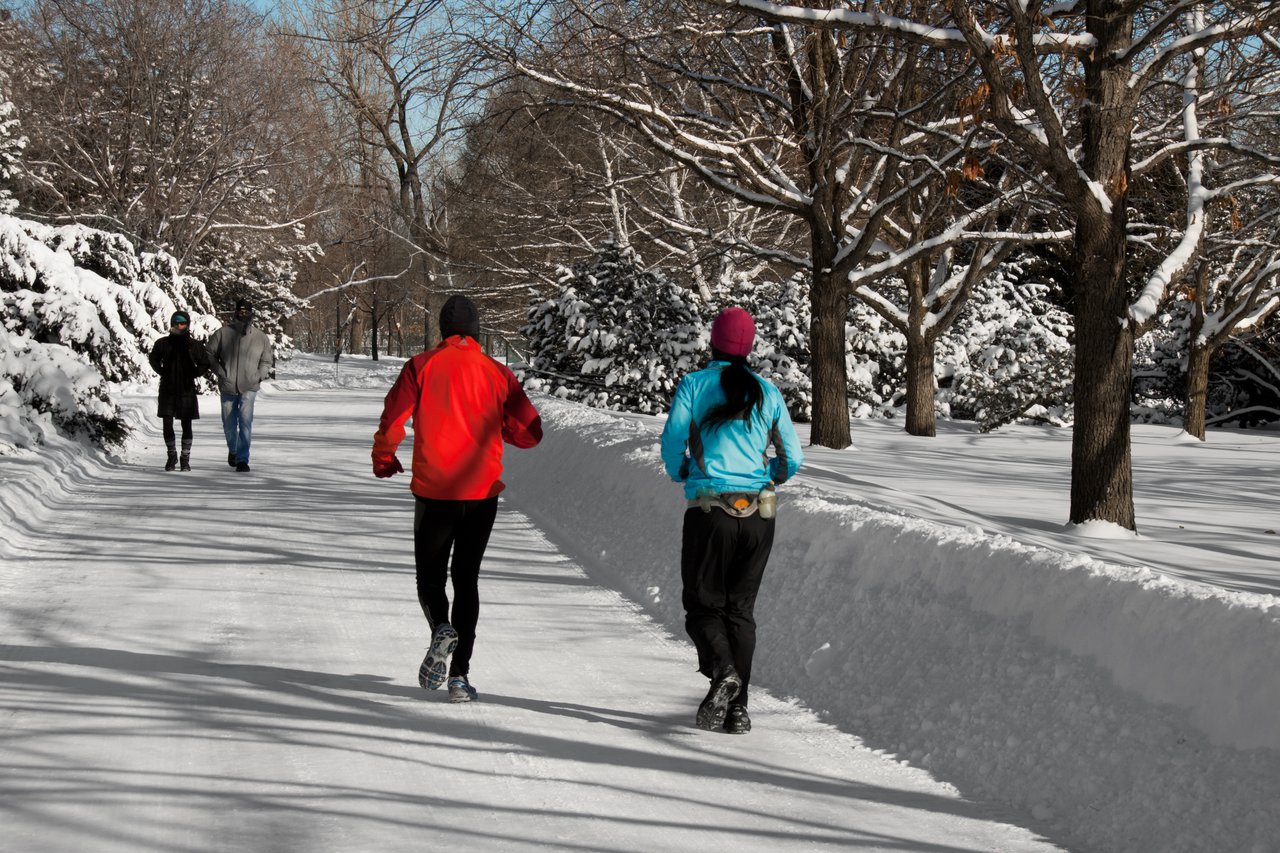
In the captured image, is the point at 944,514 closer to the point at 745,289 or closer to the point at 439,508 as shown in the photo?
the point at 439,508

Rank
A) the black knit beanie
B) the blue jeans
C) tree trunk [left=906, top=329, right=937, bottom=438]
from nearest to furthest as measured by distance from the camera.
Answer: the black knit beanie, the blue jeans, tree trunk [left=906, top=329, right=937, bottom=438]

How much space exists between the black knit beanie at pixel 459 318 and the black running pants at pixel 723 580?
141cm

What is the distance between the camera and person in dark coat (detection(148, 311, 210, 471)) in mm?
15531

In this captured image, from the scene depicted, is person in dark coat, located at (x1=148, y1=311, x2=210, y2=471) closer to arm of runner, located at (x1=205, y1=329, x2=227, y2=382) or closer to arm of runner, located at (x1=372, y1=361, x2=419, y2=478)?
arm of runner, located at (x1=205, y1=329, x2=227, y2=382)

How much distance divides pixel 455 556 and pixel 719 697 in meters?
1.44

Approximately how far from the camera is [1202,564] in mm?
9445

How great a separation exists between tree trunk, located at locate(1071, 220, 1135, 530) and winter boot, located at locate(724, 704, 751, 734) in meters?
5.86

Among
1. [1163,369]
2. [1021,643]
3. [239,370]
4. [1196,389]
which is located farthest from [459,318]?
[1163,369]

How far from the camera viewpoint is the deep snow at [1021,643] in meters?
4.67

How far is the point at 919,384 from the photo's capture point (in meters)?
23.2

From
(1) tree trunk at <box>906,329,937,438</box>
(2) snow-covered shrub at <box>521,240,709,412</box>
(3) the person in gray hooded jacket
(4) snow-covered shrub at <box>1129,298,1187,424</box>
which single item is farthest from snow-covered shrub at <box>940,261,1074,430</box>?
(3) the person in gray hooded jacket

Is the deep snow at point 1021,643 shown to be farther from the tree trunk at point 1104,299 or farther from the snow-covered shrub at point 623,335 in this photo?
the snow-covered shrub at point 623,335

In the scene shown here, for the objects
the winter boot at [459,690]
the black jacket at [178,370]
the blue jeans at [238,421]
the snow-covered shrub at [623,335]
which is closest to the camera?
the winter boot at [459,690]

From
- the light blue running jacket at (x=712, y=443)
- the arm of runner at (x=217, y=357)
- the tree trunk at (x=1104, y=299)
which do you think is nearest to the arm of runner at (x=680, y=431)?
the light blue running jacket at (x=712, y=443)
